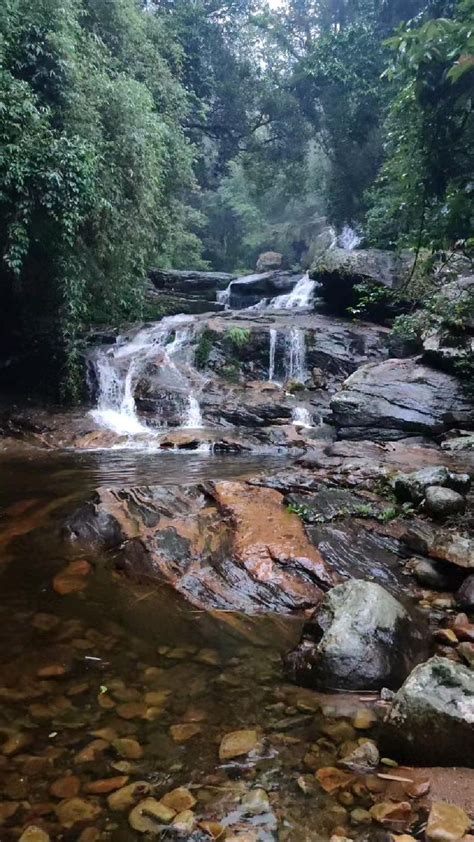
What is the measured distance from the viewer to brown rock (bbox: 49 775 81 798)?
7.22ft

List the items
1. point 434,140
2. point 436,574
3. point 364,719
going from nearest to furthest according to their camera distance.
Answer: point 364,719
point 436,574
point 434,140

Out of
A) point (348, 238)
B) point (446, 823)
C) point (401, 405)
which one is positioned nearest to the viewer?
Result: point (446, 823)

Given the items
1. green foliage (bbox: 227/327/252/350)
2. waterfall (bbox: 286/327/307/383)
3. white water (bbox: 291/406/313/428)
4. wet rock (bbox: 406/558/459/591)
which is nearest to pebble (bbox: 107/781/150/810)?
wet rock (bbox: 406/558/459/591)

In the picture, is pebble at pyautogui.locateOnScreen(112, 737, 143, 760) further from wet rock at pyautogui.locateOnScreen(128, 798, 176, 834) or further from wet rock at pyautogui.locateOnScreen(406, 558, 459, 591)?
wet rock at pyautogui.locateOnScreen(406, 558, 459, 591)

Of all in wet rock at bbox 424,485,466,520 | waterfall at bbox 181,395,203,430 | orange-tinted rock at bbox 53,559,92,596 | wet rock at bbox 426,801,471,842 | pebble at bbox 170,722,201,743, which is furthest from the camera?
waterfall at bbox 181,395,203,430

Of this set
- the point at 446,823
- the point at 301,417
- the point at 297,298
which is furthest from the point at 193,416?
the point at 446,823

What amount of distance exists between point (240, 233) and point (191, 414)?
22.0 meters

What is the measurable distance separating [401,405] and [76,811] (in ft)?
27.2

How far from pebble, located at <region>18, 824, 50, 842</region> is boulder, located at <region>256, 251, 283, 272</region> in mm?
26564

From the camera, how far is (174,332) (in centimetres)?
1373

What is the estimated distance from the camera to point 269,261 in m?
27.4

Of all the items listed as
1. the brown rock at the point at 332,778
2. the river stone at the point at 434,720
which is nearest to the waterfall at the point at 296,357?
the river stone at the point at 434,720

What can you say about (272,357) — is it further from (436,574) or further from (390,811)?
(390,811)

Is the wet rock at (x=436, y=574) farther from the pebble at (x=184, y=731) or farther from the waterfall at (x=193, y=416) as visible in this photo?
the waterfall at (x=193, y=416)
